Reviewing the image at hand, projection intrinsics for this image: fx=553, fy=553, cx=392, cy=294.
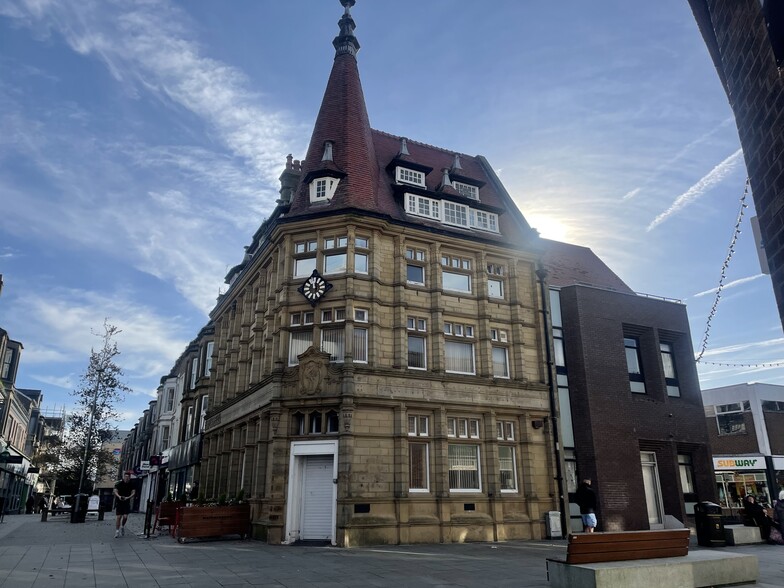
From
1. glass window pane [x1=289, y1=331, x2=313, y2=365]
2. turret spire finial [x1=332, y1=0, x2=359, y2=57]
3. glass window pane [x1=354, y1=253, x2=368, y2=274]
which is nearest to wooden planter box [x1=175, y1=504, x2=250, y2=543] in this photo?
glass window pane [x1=289, y1=331, x2=313, y2=365]

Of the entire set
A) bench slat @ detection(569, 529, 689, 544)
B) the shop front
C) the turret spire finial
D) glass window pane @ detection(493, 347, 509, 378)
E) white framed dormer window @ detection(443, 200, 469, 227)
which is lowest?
bench slat @ detection(569, 529, 689, 544)

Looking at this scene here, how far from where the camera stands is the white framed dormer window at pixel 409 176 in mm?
24562

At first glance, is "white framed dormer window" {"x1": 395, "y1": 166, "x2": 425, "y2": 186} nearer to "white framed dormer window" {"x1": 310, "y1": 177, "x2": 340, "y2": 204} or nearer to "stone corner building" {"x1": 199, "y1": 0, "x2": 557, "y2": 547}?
"stone corner building" {"x1": 199, "y1": 0, "x2": 557, "y2": 547}

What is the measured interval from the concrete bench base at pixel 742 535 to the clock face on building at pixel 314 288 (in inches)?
617

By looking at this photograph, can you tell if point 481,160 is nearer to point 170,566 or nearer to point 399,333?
point 399,333

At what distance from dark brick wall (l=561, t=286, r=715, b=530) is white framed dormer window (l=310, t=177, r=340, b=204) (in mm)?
11906

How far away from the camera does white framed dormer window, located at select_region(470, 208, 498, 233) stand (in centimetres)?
2497

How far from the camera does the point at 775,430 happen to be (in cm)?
4112

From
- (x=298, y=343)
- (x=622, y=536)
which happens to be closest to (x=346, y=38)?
(x=298, y=343)

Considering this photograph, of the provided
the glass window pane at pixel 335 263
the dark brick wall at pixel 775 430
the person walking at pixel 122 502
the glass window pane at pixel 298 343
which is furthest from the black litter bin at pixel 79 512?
the dark brick wall at pixel 775 430

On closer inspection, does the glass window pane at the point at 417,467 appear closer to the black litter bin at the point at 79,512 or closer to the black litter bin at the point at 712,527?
the black litter bin at the point at 712,527

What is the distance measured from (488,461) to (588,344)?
25.9 feet

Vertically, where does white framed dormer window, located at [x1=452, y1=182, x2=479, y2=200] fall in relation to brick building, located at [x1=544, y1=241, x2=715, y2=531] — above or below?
above

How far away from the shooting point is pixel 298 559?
45.9 feet
